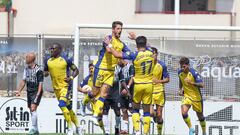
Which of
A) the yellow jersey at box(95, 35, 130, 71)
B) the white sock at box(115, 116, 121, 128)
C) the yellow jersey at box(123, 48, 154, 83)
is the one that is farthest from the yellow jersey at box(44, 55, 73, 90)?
the yellow jersey at box(123, 48, 154, 83)

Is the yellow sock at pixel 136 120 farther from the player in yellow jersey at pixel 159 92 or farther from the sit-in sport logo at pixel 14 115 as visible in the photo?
the sit-in sport logo at pixel 14 115

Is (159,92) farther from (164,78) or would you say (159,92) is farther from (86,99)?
→ (86,99)

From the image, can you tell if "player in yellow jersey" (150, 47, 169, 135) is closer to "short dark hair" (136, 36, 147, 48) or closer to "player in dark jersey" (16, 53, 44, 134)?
"player in dark jersey" (16, 53, 44, 134)

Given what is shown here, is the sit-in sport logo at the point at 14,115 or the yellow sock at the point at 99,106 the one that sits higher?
the yellow sock at the point at 99,106

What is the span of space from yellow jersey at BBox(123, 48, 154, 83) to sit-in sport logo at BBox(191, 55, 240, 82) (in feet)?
18.7

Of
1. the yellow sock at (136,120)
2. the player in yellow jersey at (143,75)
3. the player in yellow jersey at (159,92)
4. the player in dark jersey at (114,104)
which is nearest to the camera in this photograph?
the player in yellow jersey at (143,75)

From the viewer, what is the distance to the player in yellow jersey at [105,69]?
2208cm

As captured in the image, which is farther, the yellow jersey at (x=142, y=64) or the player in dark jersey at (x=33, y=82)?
the player in dark jersey at (x=33, y=82)

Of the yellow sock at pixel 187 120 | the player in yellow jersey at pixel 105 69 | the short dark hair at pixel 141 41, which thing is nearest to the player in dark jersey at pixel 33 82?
the player in yellow jersey at pixel 105 69

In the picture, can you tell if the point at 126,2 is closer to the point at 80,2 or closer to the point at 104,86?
the point at 80,2

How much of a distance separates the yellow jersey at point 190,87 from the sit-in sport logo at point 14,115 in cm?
609

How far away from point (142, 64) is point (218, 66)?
6372 millimetres

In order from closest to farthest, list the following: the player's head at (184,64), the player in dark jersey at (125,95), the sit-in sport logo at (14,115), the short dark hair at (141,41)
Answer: the short dark hair at (141,41), the player's head at (184,64), the player in dark jersey at (125,95), the sit-in sport logo at (14,115)

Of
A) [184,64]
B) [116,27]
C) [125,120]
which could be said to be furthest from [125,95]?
[116,27]
